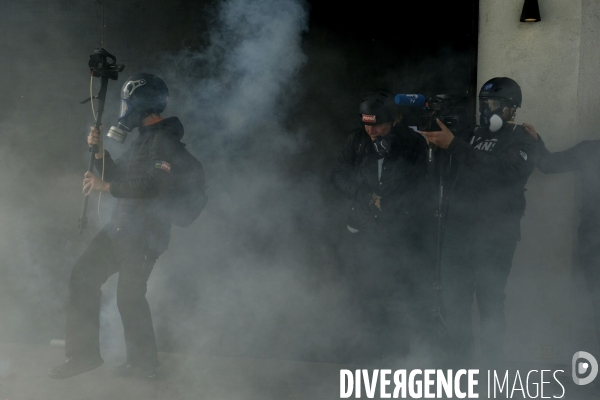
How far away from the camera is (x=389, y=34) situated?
12.6 feet

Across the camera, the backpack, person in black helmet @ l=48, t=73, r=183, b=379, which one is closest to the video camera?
the camera

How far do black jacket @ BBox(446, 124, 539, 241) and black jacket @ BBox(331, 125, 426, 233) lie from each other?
0.25 metres

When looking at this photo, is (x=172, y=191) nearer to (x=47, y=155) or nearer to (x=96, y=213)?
(x=96, y=213)

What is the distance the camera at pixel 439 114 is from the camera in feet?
11.1

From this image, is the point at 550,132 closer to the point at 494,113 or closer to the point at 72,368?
the point at 494,113

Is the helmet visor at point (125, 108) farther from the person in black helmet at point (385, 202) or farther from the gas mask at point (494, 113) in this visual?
the gas mask at point (494, 113)

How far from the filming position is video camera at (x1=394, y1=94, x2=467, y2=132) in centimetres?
339

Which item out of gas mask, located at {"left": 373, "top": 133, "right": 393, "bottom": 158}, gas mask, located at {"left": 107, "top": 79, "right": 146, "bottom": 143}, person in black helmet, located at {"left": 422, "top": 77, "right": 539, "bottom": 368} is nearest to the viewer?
person in black helmet, located at {"left": 422, "top": 77, "right": 539, "bottom": 368}

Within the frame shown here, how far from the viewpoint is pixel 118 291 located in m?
3.66

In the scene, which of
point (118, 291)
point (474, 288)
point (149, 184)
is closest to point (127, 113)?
point (149, 184)

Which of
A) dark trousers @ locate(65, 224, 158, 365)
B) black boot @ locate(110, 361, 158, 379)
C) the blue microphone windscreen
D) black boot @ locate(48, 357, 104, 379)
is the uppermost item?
the blue microphone windscreen

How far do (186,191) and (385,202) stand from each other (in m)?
1.21

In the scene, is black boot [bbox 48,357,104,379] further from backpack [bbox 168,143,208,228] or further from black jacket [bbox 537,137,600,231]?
black jacket [bbox 537,137,600,231]

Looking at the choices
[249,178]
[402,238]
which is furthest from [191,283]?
[402,238]
